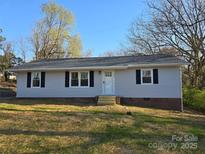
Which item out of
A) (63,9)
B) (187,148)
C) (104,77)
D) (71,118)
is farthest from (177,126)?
(63,9)

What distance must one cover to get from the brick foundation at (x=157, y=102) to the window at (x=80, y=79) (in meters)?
3.12

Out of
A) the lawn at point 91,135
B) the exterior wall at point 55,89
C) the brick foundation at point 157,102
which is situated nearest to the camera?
the lawn at point 91,135

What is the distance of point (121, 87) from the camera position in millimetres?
19062

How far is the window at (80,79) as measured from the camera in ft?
64.3

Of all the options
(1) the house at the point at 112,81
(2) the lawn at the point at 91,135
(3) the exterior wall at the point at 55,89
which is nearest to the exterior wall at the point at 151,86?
(1) the house at the point at 112,81

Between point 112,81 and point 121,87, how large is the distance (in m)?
0.83

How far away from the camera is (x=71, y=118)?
34.7ft

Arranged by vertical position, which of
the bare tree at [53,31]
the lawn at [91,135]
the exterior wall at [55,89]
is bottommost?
the lawn at [91,135]

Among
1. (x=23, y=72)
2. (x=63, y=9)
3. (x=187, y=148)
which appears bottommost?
(x=187, y=148)

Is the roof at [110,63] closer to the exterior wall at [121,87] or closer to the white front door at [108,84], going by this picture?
the exterior wall at [121,87]

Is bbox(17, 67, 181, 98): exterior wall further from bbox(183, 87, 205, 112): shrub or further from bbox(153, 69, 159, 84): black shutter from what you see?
bbox(183, 87, 205, 112): shrub

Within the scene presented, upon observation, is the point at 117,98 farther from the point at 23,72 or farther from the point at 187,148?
the point at 187,148

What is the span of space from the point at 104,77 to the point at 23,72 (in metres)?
6.82

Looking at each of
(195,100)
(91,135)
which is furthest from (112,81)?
(91,135)
